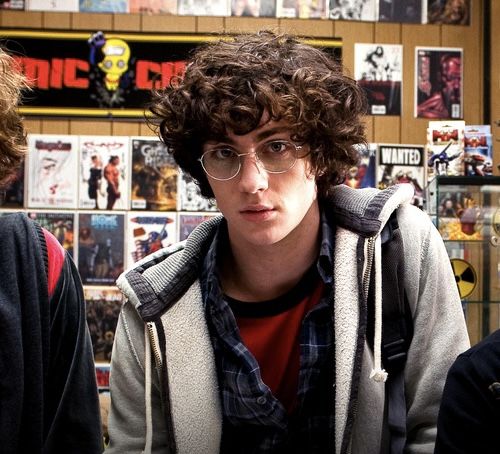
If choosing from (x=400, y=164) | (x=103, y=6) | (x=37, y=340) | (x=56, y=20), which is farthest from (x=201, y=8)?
(x=37, y=340)

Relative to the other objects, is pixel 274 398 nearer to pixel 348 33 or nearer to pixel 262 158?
pixel 262 158

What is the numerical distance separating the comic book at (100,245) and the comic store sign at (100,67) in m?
0.53

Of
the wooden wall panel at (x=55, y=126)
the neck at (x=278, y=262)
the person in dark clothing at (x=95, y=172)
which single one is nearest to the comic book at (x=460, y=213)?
the neck at (x=278, y=262)

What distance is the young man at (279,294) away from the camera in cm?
167

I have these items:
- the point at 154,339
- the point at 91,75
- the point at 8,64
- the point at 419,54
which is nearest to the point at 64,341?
the point at 154,339

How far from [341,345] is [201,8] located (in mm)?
2597

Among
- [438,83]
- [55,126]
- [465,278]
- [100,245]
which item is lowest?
[465,278]

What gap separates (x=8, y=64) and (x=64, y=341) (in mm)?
595

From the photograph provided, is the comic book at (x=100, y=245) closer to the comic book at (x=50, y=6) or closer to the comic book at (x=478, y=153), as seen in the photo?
the comic book at (x=50, y=6)

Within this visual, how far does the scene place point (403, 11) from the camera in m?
3.83

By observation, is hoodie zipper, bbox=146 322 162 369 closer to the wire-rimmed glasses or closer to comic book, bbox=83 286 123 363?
the wire-rimmed glasses

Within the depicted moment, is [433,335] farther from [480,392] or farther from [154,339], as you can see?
[154,339]

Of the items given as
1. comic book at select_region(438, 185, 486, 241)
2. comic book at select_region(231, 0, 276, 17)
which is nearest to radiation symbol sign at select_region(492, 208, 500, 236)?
comic book at select_region(438, 185, 486, 241)

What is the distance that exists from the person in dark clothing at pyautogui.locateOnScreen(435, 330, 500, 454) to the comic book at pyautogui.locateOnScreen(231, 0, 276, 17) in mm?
2724
